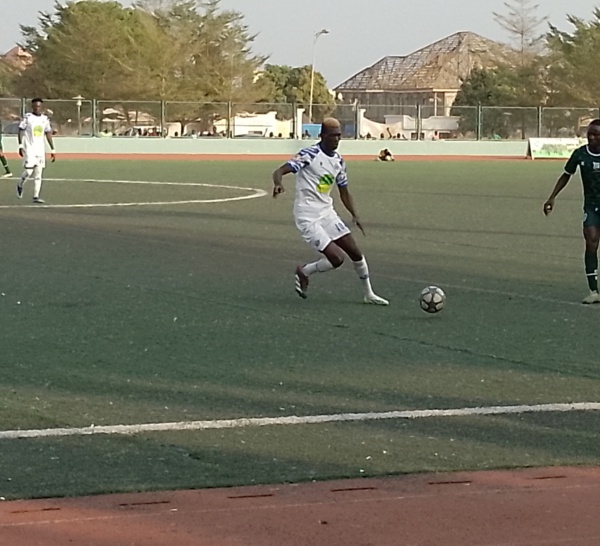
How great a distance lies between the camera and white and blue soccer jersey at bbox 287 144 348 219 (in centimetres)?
1185

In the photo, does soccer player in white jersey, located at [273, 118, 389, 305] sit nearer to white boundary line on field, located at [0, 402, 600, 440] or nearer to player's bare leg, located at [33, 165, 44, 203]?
white boundary line on field, located at [0, 402, 600, 440]

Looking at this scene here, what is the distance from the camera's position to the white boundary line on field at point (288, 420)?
23.0 feet

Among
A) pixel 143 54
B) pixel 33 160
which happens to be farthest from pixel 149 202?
pixel 143 54

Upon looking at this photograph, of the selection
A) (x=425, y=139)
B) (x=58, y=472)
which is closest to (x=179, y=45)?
(x=425, y=139)

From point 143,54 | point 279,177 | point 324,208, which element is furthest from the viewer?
point 143,54

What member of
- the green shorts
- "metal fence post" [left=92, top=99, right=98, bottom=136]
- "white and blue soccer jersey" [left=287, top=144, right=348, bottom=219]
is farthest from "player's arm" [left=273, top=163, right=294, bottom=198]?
"metal fence post" [left=92, top=99, right=98, bottom=136]

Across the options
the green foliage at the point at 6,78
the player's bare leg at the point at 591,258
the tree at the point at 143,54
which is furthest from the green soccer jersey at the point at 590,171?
the green foliage at the point at 6,78

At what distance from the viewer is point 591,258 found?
12.3 m

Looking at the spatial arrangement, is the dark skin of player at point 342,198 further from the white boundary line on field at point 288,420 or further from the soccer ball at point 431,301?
the white boundary line on field at point 288,420

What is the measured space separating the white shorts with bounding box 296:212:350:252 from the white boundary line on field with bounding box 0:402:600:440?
14.7 feet

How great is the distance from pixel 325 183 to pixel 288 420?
493 cm

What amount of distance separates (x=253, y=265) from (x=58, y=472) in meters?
9.03

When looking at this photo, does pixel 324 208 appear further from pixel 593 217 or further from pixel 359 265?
pixel 593 217

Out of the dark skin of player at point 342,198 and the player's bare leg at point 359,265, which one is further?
the player's bare leg at point 359,265
